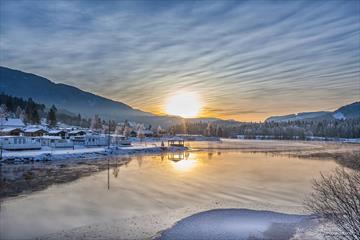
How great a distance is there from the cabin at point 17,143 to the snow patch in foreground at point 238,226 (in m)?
55.4

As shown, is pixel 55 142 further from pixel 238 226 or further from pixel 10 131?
pixel 238 226

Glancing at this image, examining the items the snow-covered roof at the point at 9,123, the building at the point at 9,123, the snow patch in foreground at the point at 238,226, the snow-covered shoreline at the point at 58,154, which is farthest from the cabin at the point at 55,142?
the snow patch in foreground at the point at 238,226

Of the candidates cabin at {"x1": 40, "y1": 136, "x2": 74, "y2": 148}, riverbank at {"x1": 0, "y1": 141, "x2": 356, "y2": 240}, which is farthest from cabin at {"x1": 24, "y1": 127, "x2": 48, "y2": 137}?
riverbank at {"x1": 0, "y1": 141, "x2": 356, "y2": 240}

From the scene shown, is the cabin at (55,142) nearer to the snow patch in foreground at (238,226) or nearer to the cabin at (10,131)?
the cabin at (10,131)

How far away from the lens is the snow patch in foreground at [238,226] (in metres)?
17.5

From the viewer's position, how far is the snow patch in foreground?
688 inches

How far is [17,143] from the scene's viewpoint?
216 feet

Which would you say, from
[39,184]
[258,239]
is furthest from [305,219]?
[39,184]

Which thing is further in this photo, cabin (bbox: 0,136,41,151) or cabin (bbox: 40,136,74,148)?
cabin (bbox: 40,136,74,148)

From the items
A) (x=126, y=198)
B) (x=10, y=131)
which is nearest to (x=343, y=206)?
(x=126, y=198)

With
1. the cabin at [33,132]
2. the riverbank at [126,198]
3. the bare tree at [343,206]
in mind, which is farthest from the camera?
the cabin at [33,132]

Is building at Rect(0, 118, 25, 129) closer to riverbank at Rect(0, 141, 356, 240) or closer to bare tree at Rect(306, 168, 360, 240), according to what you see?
riverbank at Rect(0, 141, 356, 240)

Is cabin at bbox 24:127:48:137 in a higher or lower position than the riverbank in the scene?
higher

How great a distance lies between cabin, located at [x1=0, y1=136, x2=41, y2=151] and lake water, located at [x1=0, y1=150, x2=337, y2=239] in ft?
108
